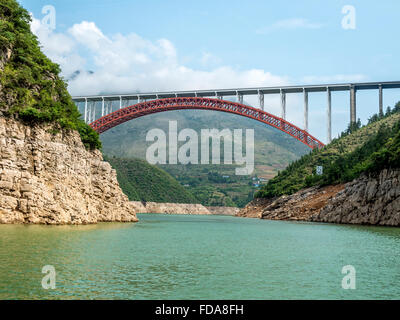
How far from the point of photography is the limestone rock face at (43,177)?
857 inches

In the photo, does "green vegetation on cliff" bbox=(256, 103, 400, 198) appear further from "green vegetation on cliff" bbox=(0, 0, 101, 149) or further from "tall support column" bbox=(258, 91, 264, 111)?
"green vegetation on cliff" bbox=(0, 0, 101, 149)

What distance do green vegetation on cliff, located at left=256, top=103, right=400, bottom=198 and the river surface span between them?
22823 millimetres

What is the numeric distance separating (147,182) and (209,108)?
151 feet

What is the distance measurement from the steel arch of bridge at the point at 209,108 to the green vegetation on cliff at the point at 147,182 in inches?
1311

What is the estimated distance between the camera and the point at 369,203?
115 ft

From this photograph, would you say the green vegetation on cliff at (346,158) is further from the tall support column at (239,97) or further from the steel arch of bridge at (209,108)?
the tall support column at (239,97)

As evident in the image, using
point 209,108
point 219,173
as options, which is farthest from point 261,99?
point 219,173

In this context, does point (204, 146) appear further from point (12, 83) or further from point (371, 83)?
point (12, 83)

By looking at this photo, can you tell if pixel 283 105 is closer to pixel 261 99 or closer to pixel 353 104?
pixel 261 99

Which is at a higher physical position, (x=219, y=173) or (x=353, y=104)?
(x=353, y=104)

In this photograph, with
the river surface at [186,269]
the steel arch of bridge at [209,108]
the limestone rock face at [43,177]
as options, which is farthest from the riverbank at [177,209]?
the river surface at [186,269]

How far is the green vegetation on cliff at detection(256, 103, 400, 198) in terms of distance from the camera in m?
42.6

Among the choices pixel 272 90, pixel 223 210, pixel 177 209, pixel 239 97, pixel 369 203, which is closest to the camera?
pixel 369 203
